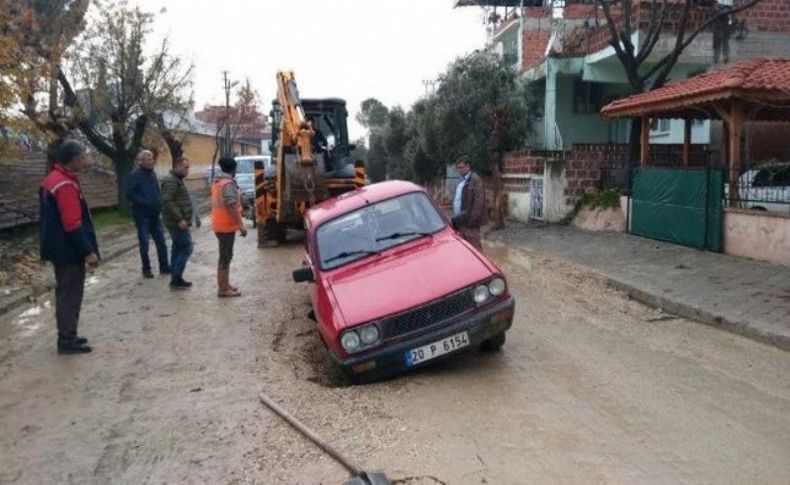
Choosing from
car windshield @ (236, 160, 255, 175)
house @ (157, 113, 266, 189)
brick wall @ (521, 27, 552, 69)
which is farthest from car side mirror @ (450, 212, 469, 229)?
house @ (157, 113, 266, 189)

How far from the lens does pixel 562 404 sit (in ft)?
17.7

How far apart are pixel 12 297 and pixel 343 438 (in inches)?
292

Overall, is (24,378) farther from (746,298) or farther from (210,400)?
(746,298)

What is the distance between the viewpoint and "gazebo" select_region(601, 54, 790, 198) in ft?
41.2

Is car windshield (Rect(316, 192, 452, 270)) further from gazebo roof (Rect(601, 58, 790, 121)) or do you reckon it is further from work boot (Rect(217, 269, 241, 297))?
gazebo roof (Rect(601, 58, 790, 121))

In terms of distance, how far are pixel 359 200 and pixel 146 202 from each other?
5.60 metres

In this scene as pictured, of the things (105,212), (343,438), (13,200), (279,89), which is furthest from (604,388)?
(105,212)

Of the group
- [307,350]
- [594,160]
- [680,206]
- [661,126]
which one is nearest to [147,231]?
[307,350]

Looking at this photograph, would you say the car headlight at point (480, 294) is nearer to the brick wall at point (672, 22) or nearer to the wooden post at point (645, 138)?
the wooden post at point (645, 138)

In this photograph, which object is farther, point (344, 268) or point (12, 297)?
point (12, 297)

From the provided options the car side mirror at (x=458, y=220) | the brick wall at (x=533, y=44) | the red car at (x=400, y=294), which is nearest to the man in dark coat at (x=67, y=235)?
the red car at (x=400, y=294)

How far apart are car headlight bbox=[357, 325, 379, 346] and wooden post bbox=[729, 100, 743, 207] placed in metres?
9.17

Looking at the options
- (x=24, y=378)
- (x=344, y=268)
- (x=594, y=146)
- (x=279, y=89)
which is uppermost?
(x=279, y=89)

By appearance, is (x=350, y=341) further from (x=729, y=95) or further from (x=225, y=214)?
(x=729, y=95)
